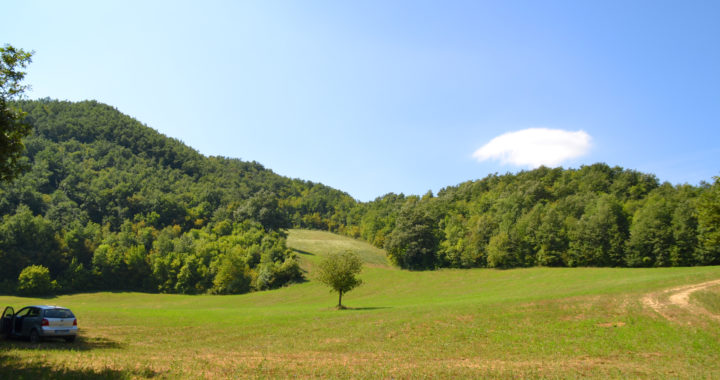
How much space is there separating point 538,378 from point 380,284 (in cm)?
6496

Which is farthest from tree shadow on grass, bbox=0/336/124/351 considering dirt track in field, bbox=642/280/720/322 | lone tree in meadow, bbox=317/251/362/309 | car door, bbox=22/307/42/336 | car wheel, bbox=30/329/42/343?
dirt track in field, bbox=642/280/720/322

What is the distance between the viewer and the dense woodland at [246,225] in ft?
253

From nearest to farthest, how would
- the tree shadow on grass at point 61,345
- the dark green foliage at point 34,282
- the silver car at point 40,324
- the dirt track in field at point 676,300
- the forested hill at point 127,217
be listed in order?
the tree shadow on grass at point 61,345, the silver car at point 40,324, the dirt track in field at point 676,300, the dark green foliage at point 34,282, the forested hill at point 127,217

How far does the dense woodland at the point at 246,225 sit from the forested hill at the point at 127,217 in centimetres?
38

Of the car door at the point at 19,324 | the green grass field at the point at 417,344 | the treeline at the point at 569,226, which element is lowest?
the green grass field at the point at 417,344

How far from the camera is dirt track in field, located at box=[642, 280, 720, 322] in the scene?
94.9 feet

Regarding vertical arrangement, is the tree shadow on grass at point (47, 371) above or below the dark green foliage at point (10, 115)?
below

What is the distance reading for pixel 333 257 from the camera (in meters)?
51.2

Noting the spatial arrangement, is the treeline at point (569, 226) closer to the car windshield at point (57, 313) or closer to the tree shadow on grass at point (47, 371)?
the tree shadow on grass at point (47, 371)

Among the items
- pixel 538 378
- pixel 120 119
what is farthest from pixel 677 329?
pixel 120 119

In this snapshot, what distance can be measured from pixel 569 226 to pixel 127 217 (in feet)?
458

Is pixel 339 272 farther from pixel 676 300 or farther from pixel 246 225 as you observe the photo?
pixel 246 225

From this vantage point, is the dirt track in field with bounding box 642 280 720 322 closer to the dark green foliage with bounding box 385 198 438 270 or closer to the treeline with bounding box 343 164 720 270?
the treeline with bounding box 343 164 720 270

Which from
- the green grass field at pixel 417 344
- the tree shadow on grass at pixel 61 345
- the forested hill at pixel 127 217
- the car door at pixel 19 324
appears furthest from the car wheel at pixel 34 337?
the forested hill at pixel 127 217
